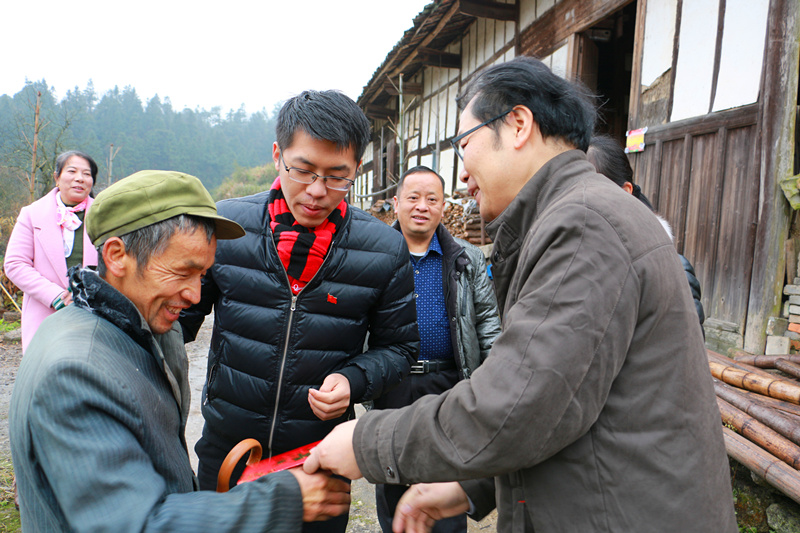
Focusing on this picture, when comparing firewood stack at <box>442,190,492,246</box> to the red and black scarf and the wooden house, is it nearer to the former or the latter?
the wooden house

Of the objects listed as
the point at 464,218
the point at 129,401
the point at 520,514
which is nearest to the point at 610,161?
the point at 520,514

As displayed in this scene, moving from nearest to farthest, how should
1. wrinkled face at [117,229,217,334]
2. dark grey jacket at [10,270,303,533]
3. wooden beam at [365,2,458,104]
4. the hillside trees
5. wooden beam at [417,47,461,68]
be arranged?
1. dark grey jacket at [10,270,303,533]
2. wrinkled face at [117,229,217,334]
3. wooden beam at [365,2,458,104]
4. wooden beam at [417,47,461,68]
5. the hillside trees

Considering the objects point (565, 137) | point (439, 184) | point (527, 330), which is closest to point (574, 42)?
point (439, 184)

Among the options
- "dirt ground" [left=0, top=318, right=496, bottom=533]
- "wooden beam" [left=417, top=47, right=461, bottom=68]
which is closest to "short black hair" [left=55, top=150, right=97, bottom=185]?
"dirt ground" [left=0, top=318, right=496, bottom=533]

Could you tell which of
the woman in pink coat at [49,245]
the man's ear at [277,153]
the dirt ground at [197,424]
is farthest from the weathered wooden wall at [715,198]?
the woman in pink coat at [49,245]

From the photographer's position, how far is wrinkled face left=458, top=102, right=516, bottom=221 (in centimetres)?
141

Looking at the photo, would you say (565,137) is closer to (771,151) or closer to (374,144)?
(771,151)

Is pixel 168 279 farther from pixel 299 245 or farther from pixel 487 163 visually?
pixel 487 163

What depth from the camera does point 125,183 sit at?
132 centimetres

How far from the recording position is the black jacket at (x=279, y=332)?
194 cm

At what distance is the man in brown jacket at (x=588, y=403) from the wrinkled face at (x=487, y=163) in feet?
0.67

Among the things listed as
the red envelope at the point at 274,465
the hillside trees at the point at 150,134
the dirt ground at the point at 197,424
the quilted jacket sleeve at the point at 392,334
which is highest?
the hillside trees at the point at 150,134

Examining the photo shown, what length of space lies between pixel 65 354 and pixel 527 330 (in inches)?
38.2

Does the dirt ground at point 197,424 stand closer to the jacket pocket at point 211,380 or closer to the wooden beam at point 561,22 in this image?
the jacket pocket at point 211,380
